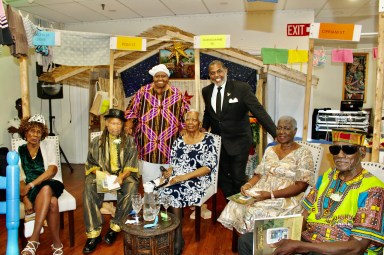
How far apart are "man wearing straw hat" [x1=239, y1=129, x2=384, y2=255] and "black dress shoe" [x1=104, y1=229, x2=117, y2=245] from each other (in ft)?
5.97

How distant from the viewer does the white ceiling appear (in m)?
5.38

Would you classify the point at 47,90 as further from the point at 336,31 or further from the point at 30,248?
the point at 336,31

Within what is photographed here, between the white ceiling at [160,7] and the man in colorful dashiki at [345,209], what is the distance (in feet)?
13.2

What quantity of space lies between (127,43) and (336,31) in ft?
6.93

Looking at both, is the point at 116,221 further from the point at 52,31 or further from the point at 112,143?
the point at 52,31

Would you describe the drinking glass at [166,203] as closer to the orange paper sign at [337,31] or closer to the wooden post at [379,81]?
the wooden post at [379,81]

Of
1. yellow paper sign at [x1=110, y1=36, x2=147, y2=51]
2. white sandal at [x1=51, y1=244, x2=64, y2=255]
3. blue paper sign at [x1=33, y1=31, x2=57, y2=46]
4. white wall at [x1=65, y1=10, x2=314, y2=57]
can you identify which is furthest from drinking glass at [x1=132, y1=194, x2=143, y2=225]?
white wall at [x1=65, y1=10, x2=314, y2=57]

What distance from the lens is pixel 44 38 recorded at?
311 cm

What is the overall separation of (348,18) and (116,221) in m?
6.26

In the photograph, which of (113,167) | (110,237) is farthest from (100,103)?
(110,237)

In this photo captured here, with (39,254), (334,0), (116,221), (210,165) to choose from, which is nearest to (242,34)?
(334,0)

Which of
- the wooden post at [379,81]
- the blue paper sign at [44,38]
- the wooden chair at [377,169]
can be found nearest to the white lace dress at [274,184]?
the wooden chair at [377,169]

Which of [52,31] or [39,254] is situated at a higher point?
[52,31]

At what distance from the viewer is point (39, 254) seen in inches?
115
